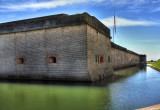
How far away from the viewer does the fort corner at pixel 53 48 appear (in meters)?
10.2

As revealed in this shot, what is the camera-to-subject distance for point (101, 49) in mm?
13430

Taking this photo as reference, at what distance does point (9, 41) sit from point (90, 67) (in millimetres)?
7482

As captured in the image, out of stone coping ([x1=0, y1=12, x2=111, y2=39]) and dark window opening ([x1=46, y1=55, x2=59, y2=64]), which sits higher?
stone coping ([x1=0, y1=12, x2=111, y2=39])

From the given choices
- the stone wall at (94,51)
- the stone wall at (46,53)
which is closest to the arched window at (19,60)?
the stone wall at (46,53)

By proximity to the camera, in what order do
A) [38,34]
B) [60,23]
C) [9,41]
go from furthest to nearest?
[9,41] → [38,34] → [60,23]

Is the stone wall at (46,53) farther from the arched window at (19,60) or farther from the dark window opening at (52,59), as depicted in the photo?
the dark window opening at (52,59)

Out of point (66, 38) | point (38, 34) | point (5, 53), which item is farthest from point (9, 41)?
point (66, 38)

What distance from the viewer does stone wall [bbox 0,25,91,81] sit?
10.2m

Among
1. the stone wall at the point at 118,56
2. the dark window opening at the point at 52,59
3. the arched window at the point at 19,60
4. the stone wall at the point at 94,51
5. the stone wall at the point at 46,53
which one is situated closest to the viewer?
the stone wall at the point at 46,53

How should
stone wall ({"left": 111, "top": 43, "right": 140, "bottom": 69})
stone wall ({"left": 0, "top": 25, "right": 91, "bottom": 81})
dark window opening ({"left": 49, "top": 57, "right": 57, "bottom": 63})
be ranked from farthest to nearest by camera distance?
stone wall ({"left": 111, "top": 43, "right": 140, "bottom": 69}), dark window opening ({"left": 49, "top": 57, "right": 57, "bottom": 63}), stone wall ({"left": 0, "top": 25, "right": 91, "bottom": 81})

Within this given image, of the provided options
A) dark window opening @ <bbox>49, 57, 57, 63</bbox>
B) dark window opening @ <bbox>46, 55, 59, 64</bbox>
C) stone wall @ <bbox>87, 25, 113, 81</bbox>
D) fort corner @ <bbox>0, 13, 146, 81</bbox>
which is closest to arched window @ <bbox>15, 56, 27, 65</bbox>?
fort corner @ <bbox>0, 13, 146, 81</bbox>

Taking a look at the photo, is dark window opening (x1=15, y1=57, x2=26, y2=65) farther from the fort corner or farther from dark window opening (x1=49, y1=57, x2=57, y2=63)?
dark window opening (x1=49, y1=57, x2=57, y2=63)

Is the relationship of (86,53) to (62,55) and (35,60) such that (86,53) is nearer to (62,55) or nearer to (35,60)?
(62,55)

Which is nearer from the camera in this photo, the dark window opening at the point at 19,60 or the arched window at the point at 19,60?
the arched window at the point at 19,60
